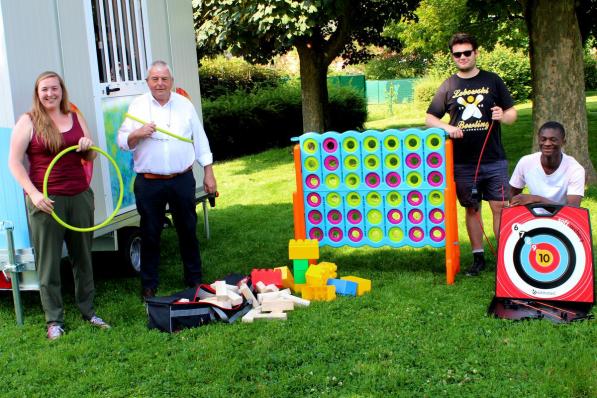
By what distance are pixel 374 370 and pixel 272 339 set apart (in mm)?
859

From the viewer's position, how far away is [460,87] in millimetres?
5906

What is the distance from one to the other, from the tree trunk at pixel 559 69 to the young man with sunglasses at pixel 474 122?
164 inches

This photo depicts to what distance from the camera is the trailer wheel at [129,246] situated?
22.6ft

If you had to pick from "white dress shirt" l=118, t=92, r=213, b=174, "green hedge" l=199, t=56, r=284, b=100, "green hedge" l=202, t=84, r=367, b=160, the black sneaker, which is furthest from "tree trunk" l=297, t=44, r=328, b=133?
"white dress shirt" l=118, t=92, r=213, b=174

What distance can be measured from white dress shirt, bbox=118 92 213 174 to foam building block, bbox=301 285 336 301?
1360 millimetres

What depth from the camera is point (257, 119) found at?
17609mm

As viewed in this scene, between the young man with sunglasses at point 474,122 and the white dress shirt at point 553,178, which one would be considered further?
the young man with sunglasses at point 474,122

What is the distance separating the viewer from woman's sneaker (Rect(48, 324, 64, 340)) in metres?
5.13

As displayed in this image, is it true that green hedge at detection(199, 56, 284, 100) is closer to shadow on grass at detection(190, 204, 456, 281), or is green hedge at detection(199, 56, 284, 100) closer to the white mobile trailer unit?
shadow on grass at detection(190, 204, 456, 281)

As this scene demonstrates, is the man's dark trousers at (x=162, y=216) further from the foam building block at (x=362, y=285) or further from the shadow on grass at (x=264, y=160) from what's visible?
the shadow on grass at (x=264, y=160)

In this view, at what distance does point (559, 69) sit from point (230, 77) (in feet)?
40.0

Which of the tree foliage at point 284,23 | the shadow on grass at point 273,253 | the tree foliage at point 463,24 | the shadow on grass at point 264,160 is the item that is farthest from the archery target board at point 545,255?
the shadow on grass at point 264,160

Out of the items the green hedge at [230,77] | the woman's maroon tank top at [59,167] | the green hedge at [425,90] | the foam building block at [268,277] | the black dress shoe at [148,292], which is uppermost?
the green hedge at [230,77]

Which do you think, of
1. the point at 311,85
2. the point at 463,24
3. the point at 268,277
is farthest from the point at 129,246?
the point at 463,24
